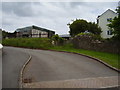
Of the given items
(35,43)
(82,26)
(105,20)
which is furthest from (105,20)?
(35,43)

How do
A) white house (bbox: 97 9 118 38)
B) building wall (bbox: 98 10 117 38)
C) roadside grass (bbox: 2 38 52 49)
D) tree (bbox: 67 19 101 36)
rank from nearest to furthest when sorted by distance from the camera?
roadside grass (bbox: 2 38 52 49), white house (bbox: 97 9 118 38), building wall (bbox: 98 10 117 38), tree (bbox: 67 19 101 36)

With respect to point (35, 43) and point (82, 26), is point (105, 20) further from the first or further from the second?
point (35, 43)

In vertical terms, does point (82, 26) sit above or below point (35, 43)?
above

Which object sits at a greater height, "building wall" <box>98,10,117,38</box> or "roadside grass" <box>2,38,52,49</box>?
"building wall" <box>98,10,117,38</box>

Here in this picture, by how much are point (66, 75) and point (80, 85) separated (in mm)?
1343

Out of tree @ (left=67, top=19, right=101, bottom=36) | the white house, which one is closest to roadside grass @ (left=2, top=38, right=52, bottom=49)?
tree @ (left=67, top=19, right=101, bottom=36)

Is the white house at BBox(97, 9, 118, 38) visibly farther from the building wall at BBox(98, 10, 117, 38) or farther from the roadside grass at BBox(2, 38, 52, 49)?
the roadside grass at BBox(2, 38, 52, 49)

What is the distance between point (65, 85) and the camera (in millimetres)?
5012

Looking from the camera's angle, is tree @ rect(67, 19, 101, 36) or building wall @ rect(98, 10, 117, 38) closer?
building wall @ rect(98, 10, 117, 38)

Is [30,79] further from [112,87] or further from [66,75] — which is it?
[112,87]

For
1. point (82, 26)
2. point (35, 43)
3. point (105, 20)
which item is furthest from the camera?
point (82, 26)

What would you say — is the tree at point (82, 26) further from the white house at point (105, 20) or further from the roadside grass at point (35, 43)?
the roadside grass at point (35, 43)

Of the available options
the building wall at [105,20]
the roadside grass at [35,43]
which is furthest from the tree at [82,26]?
the roadside grass at [35,43]

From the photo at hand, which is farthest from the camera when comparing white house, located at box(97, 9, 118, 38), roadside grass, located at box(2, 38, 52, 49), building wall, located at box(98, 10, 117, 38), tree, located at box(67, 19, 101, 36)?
tree, located at box(67, 19, 101, 36)
